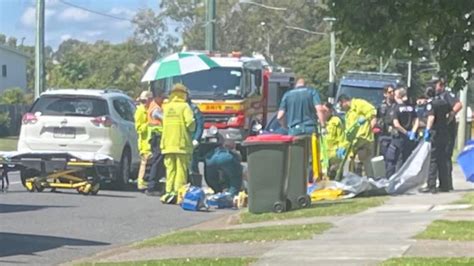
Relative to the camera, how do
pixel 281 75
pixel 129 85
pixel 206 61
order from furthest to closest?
pixel 129 85, pixel 281 75, pixel 206 61

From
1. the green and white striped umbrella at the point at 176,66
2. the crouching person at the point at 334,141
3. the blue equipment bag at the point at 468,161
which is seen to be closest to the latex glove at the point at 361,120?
the crouching person at the point at 334,141

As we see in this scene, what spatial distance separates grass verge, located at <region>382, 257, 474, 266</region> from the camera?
31.9 ft

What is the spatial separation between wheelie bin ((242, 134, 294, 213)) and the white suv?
4.94 meters

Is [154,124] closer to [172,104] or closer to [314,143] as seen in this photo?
[172,104]

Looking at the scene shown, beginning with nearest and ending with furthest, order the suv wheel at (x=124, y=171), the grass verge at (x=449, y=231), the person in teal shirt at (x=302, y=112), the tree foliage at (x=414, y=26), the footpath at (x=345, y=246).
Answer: the tree foliage at (x=414, y=26) < the footpath at (x=345, y=246) < the grass verge at (x=449, y=231) < the person in teal shirt at (x=302, y=112) < the suv wheel at (x=124, y=171)

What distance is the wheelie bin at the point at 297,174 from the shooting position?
1521cm

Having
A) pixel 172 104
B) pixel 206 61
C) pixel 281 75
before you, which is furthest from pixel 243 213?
pixel 281 75

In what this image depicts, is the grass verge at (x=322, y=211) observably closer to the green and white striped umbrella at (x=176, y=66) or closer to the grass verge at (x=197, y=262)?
the grass verge at (x=197, y=262)

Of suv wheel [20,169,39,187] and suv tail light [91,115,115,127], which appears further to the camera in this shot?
suv tail light [91,115,115,127]

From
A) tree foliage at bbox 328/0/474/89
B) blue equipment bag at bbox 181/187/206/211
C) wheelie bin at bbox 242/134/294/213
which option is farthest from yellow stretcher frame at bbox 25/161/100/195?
tree foliage at bbox 328/0/474/89

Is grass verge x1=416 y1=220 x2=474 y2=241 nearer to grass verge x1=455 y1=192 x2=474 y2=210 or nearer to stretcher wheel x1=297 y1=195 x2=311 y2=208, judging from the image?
grass verge x1=455 y1=192 x2=474 y2=210

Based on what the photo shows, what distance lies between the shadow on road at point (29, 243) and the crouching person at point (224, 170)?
14.1 ft

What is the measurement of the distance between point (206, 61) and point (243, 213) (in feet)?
25.0

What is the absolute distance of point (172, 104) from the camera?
17.4 meters
